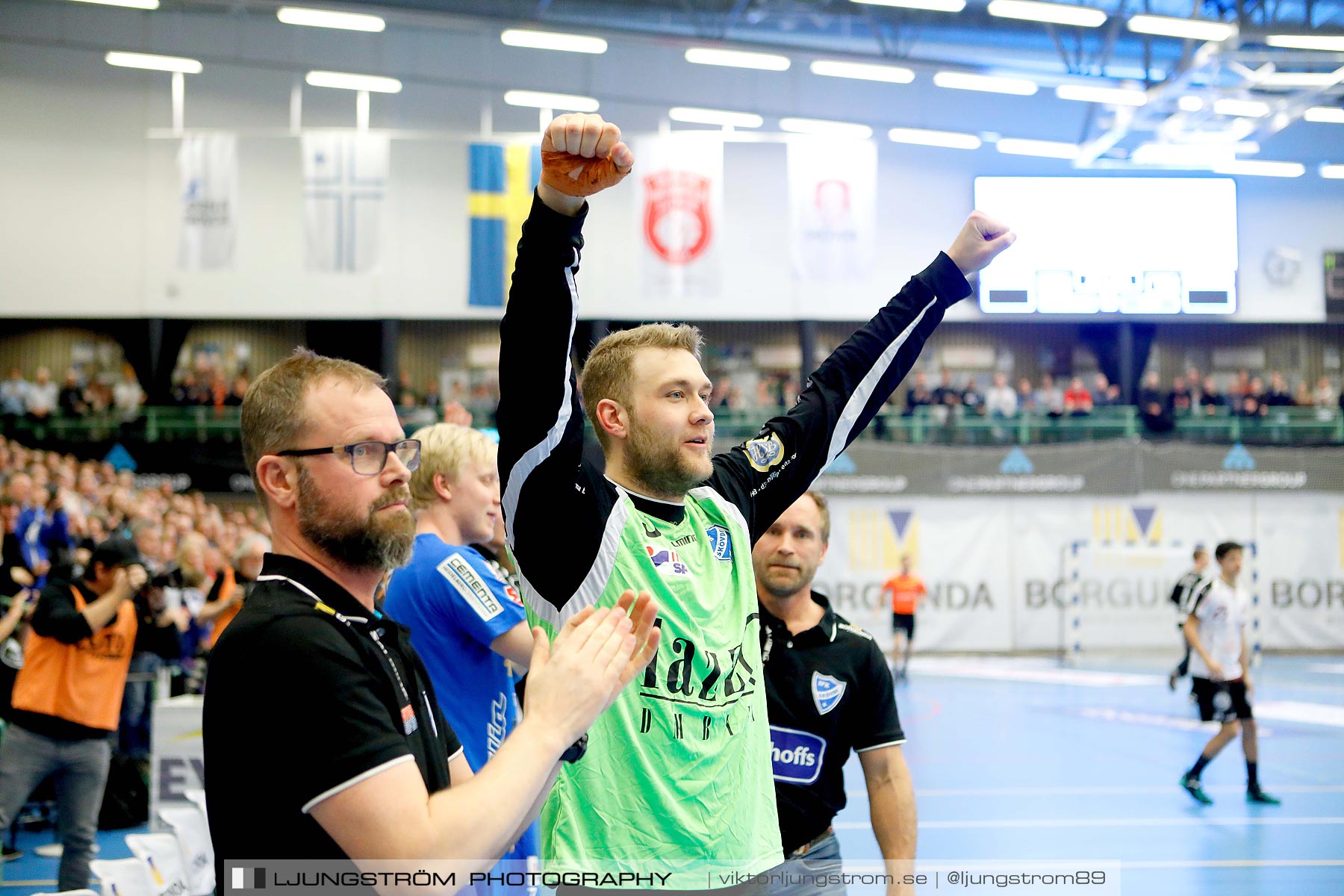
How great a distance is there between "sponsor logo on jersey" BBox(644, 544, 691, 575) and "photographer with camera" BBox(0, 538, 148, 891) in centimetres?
475

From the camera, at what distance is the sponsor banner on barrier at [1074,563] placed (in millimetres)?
20906

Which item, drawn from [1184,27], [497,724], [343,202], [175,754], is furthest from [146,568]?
[1184,27]

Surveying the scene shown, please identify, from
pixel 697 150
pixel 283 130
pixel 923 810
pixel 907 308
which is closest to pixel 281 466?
pixel 907 308

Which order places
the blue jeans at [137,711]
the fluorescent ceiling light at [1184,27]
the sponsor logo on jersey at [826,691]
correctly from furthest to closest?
the fluorescent ceiling light at [1184,27]
the blue jeans at [137,711]
the sponsor logo on jersey at [826,691]

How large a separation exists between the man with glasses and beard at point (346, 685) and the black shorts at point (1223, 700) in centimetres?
907

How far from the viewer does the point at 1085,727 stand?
12867 mm

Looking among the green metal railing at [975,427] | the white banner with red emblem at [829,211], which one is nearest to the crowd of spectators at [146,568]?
the green metal railing at [975,427]

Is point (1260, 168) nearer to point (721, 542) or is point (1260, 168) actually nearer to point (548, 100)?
point (548, 100)

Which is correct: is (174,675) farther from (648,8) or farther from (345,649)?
(648,8)

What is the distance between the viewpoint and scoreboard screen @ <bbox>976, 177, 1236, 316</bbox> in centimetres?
1414

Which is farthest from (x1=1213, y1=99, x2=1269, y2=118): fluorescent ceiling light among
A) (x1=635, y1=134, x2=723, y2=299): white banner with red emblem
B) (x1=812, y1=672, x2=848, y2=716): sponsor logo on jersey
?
(x1=812, y1=672, x2=848, y2=716): sponsor logo on jersey

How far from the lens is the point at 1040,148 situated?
24094 mm

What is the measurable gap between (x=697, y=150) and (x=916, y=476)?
832 cm

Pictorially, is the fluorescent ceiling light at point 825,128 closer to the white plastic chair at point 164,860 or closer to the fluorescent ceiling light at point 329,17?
the fluorescent ceiling light at point 329,17
